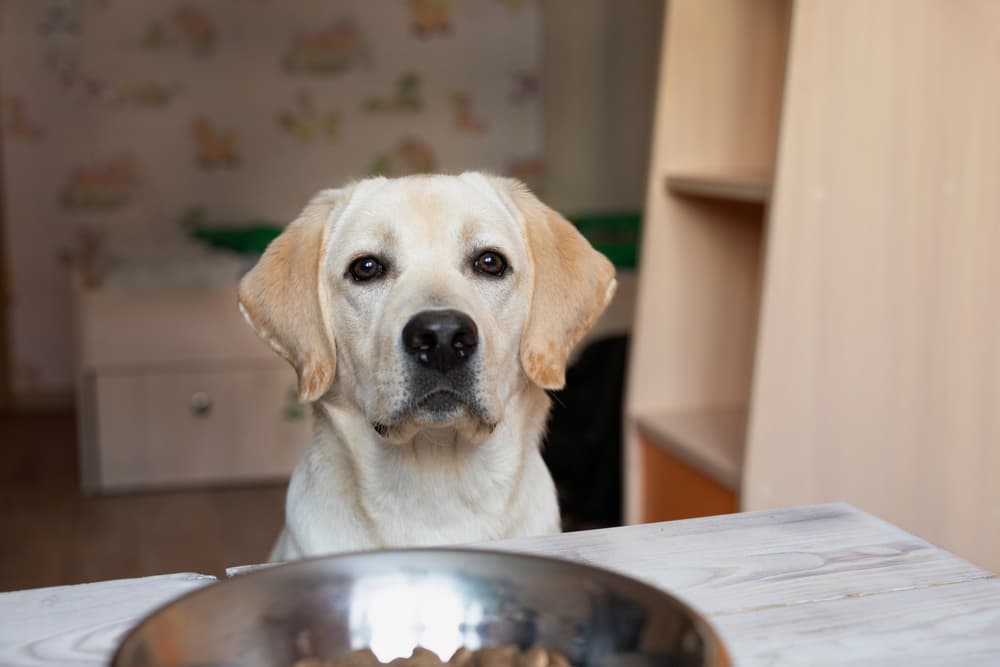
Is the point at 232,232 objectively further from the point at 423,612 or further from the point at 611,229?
the point at 423,612

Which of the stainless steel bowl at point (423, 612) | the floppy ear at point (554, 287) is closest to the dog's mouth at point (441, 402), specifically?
the floppy ear at point (554, 287)

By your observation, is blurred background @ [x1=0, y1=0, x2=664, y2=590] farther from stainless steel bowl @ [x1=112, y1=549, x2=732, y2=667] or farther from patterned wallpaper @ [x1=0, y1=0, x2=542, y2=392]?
stainless steel bowl @ [x1=112, y1=549, x2=732, y2=667]

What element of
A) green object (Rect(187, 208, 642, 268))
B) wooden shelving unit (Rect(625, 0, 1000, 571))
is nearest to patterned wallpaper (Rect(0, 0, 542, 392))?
green object (Rect(187, 208, 642, 268))

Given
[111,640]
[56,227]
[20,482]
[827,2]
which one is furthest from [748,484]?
[56,227]

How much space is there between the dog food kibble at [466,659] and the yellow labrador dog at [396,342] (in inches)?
23.8

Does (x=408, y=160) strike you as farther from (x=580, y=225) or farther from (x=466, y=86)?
(x=580, y=225)

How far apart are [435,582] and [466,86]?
179 inches

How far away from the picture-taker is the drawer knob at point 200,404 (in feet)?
11.6

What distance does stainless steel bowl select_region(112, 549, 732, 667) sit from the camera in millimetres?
575

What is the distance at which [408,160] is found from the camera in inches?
196

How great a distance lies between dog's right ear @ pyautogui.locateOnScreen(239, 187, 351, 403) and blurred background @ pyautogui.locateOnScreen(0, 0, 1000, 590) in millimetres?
692

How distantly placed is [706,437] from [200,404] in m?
2.08

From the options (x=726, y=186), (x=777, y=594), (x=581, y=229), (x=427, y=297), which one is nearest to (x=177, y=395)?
(x=581, y=229)

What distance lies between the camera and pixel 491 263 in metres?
1.33
